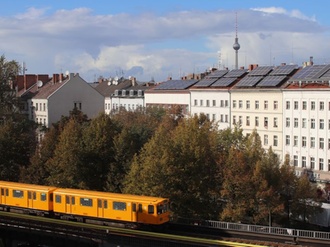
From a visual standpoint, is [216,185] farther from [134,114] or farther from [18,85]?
[18,85]

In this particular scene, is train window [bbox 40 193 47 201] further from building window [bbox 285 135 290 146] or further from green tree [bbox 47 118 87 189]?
building window [bbox 285 135 290 146]

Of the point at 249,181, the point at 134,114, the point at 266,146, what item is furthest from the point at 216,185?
the point at 134,114

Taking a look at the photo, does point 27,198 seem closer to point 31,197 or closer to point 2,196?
point 31,197

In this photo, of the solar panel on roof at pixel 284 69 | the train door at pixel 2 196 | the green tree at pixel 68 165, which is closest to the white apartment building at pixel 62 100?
the solar panel on roof at pixel 284 69

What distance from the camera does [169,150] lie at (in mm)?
53219

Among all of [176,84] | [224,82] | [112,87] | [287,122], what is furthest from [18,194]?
[112,87]

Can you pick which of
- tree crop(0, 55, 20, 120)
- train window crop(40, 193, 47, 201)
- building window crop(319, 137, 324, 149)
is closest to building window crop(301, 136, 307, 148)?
building window crop(319, 137, 324, 149)

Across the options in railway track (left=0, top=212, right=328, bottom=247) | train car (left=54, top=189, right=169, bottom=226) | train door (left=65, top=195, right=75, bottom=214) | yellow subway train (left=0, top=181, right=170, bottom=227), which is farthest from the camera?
train door (left=65, top=195, right=75, bottom=214)

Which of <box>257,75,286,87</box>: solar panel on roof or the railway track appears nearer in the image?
the railway track

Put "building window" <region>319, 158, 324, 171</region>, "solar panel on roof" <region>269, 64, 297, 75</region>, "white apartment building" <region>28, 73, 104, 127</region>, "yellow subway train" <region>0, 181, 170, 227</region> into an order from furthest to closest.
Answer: "white apartment building" <region>28, 73, 104, 127</region>
"solar panel on roof" <region>269, 64, 297, 75</region>
"building window" <region>319, 158, 324, 171</region>
"yellow subway train" <region>0, 181, 170, 227</region>

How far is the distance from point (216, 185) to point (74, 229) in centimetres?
1593

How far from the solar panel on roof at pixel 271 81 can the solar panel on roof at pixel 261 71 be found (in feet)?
8.05

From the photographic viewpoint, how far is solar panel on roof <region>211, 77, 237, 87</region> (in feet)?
299

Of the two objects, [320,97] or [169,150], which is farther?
[320,97]
